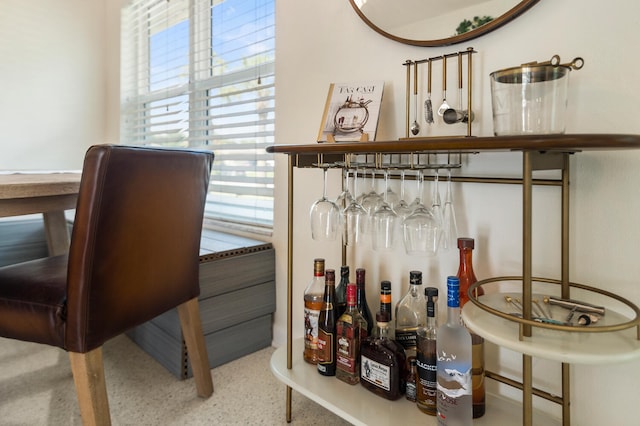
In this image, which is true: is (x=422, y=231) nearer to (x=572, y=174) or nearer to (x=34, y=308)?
(x=572, y=174)

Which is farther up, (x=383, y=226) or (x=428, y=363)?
(x=383, y=226)

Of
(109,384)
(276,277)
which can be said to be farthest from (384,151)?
(109,384)

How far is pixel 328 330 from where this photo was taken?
1277 mm

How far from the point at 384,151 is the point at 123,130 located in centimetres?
→ 269

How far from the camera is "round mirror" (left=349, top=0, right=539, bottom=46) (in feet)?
3.55

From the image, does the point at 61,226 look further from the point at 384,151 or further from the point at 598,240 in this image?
the point at 598,240

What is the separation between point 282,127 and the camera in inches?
69.7

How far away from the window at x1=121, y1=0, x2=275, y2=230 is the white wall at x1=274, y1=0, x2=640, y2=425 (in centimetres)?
60

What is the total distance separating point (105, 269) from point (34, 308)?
0.22 meters

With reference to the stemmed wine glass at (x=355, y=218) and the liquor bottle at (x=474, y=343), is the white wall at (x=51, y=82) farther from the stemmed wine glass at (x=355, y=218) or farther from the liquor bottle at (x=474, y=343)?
the liquor bottle at (x=474, y=343)

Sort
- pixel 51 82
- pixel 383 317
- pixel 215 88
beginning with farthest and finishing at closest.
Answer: pixel 51 82
pixel 215 88
pixel 383 317

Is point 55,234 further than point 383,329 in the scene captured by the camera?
Yes

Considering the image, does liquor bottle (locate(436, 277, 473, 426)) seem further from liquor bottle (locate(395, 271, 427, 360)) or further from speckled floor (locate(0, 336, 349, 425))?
speckled floor (locate(0, 336, 349, 425))

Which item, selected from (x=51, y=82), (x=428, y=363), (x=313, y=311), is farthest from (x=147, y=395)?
(x=51, y=82)
